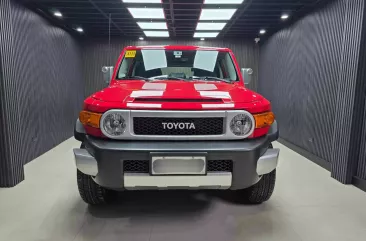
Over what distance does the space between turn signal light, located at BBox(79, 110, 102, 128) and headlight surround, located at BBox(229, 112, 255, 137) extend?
97 cm

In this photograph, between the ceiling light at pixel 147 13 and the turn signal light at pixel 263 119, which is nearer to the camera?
the turn signal light at pixel 263 119

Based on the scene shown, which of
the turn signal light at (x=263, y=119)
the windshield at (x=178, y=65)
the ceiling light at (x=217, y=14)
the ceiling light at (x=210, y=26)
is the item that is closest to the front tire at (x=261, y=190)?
the turn signal light at (x=263, y=119)

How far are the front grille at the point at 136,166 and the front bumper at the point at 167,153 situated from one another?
0.15 ft

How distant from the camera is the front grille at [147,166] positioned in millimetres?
1836

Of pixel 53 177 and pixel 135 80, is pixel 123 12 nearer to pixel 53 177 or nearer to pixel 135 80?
pixel 135 80

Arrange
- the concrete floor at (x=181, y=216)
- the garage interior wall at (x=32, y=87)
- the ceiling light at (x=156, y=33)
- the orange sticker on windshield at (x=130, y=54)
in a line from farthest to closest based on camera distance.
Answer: the ceiling light at (x=156, y=33) < the garage interior wall at (x=32, y=87) < the orange sticker on windshield at (x=130, y=54) < the concrete floor at (x=181, y=216)

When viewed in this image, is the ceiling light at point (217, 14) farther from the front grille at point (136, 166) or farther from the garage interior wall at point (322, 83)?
the front grille at point (136, 166)

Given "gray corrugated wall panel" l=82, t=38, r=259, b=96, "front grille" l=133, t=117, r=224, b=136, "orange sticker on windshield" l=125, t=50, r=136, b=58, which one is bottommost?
"front grille" l=133, t=117, r=224, b=136

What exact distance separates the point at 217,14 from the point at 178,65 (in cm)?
271

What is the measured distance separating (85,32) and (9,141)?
479cm

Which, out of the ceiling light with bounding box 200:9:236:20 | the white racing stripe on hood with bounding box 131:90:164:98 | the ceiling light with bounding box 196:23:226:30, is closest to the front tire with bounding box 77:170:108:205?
the white racing stripe on hood with bounding box 131:90:164:98

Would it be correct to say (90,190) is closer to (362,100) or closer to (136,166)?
(136,166)

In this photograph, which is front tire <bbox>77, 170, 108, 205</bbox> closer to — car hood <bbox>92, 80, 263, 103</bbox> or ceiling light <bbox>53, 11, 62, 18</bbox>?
car hood <bbox>92, 80, 263, 103</bbox>

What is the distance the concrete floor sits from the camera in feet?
6.64
